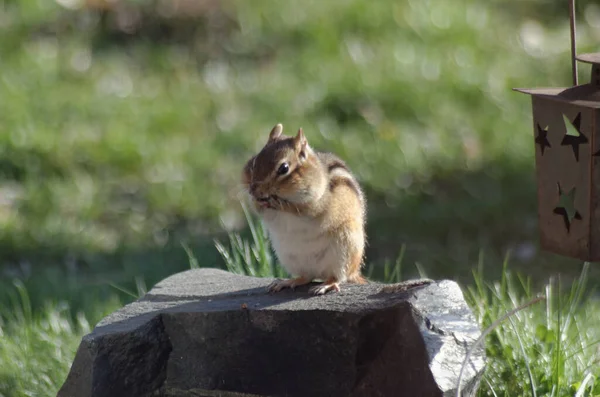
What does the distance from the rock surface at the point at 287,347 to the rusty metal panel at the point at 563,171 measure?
383mm

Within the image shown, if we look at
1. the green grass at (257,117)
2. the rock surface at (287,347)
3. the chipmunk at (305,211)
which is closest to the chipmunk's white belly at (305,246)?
Result: the chipmunk at (305,211)

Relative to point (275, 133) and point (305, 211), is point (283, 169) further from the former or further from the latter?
point (275, 133)

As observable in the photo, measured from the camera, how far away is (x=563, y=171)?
10.8ft

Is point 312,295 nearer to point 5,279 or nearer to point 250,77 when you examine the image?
point 5,279

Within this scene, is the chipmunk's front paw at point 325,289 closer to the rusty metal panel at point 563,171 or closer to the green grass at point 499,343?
the green grass at point 499,343

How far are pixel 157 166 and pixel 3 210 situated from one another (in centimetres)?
99

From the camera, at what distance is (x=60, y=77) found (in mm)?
7820

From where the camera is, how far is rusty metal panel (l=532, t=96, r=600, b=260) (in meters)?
3.17

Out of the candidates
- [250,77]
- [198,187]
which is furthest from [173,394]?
[250,77]

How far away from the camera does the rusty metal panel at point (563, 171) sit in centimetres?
317

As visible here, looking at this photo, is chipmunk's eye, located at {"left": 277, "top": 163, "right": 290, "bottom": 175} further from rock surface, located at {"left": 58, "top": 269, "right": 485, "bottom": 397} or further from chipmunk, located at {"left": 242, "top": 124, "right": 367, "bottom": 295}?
rock surface, located at {"left": 58, "top": 269, "right": 485, "bottom": 397}

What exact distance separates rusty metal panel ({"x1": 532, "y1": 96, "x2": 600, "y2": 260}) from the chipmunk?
71 cm

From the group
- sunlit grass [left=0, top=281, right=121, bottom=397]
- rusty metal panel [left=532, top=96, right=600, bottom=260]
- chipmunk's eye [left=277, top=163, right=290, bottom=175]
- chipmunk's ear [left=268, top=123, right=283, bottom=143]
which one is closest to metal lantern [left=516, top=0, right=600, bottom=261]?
rusty metal panel [left=532, top=96, right=600, bottom=260]

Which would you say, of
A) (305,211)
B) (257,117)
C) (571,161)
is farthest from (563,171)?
(257,117)
